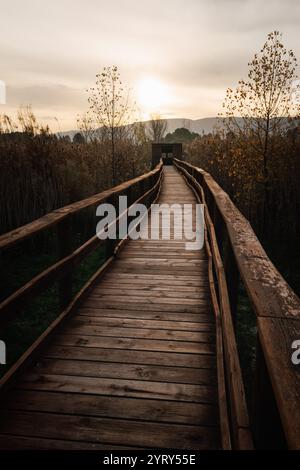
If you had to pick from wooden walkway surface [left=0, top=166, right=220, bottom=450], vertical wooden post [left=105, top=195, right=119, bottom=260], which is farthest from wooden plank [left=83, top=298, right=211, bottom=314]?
vertical wooden post [left=105, top=195, right=119, bottom=260]

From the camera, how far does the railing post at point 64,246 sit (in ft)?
10.8

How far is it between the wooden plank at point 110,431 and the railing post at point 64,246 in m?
1.41

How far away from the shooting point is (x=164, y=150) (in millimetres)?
37938

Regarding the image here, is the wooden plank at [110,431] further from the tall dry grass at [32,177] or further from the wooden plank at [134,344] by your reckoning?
the tall dry grass at [32,177]

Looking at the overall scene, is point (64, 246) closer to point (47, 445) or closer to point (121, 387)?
point (121, 387)

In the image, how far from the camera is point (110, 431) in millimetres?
2016

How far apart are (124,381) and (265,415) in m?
1.58

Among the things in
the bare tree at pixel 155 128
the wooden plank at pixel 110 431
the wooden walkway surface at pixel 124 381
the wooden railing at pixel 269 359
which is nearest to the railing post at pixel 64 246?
the wooden walkway surface at pixel 124 381

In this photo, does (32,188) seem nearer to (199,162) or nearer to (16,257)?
(16,257)

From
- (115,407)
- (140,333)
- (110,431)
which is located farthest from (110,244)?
(110,431)

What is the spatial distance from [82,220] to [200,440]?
29.3 feet

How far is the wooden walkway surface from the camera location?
199 centimetres

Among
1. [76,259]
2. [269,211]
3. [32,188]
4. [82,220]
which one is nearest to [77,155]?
[82,220]

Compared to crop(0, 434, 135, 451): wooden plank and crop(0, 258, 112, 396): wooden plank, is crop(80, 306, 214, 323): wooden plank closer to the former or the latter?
crop(0, 258, 112, 396): wooden plank
